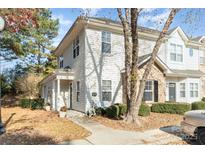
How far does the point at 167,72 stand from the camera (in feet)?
46.4

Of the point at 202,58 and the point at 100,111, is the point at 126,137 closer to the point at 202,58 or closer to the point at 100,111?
the point at 100,111

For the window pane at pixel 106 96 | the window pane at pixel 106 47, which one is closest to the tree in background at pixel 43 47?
the window pane at pixel 106 47

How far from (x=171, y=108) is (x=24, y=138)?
336 inches

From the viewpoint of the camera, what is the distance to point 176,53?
51.7ft

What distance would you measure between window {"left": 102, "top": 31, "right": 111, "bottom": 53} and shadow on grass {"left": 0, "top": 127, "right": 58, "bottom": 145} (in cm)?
643

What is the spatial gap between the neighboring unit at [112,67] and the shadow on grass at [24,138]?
14.5ft

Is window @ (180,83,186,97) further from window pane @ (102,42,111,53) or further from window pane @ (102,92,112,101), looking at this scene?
window pane @ (102,42,111,53)

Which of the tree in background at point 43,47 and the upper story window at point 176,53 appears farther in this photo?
the tree in background at point 43,47

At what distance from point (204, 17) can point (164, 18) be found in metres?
2.13

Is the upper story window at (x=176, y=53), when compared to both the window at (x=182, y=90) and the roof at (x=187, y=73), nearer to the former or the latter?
the roof at (x=187, y=73)

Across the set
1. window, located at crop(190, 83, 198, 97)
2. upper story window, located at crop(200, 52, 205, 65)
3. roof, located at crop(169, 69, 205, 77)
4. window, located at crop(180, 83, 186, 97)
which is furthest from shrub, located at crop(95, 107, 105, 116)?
upper story window, located at crop(200, 52, 205, 65)

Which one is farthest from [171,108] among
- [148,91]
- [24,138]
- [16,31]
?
[16,31]

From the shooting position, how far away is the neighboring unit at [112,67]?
39.1ft
